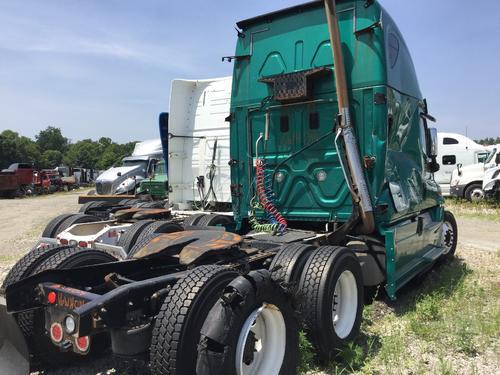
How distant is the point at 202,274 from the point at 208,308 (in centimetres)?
23

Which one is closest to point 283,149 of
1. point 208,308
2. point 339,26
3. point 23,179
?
point 339,26

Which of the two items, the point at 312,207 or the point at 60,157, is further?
the point at 60,157

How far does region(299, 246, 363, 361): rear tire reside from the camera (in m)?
3.58

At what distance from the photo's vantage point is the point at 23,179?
3278 centimetres

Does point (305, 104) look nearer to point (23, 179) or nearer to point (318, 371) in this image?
point (318, 371)

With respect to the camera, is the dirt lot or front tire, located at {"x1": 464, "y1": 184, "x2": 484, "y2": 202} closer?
the dirt lot

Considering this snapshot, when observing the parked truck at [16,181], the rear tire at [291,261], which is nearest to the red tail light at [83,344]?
the rear tire at [291,261]

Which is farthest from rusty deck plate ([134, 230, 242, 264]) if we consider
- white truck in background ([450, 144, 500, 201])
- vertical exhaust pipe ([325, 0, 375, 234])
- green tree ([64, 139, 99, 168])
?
green tree ([64, 139, 99, 168])

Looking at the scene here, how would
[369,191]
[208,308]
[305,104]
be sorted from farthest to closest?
[305,104] < [369,191] < [208,308]

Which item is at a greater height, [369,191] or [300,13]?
[300,13]

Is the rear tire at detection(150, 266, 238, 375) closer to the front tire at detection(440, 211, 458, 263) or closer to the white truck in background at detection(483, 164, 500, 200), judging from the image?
the front tire at detection(440, 211, 458, 263)

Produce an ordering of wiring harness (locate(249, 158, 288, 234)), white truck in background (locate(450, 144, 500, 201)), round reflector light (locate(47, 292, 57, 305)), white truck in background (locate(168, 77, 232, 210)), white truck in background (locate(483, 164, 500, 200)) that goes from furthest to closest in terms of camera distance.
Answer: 1. white truck in background (locate(450, 144, 500, 201))
2. white truck in background (locate(483, 164, 500, 200))
3. white truck in background (locate(168, 77, 232, 210))
4. wiring harness (locate(249, 158, 288, 234))
5. round reflector light (locate(47, 292, 57, 305))

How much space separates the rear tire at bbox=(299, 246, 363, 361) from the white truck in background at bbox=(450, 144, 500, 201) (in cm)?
1473

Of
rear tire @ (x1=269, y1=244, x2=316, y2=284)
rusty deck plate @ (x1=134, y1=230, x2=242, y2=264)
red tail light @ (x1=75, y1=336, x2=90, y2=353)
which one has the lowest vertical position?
red tail light @ (x1=75, y1=336, x2=90, y2=353)
